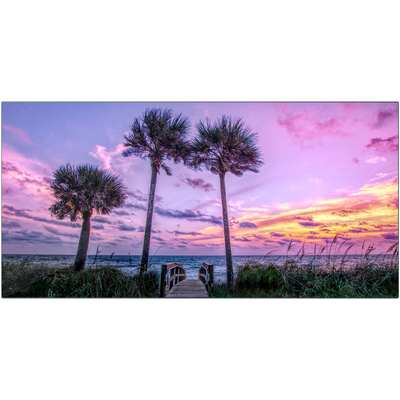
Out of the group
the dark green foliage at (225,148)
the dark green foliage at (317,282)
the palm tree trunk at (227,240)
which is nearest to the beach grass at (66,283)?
the palm tree trunk at (227,240)

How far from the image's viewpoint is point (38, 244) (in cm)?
413

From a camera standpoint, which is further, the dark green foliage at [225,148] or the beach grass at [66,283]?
the dark green foliage at [225,148]

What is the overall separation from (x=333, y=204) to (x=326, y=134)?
4.81ft

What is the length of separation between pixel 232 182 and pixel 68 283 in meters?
3.96

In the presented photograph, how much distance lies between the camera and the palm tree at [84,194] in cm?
425

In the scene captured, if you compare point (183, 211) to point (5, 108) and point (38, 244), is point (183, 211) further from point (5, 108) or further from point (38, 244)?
point (5, 108)

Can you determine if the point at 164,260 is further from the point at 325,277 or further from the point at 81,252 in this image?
the point at 325,277

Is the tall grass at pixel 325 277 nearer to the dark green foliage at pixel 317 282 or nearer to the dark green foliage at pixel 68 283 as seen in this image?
the dark green foliage at pixel 317 282

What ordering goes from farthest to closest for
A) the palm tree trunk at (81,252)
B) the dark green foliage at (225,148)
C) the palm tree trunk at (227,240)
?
the dark green foliage at (225,148) < the palm tree trunk at (227,240) < the palm tree trunk at (81,252)

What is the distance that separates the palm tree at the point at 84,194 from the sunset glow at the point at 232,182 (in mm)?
152

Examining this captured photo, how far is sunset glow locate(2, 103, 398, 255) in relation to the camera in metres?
4.08

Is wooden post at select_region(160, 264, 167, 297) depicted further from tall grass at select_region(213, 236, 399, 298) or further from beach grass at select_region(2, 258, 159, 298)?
tall grass at select_region(213, 236, 399, 298)

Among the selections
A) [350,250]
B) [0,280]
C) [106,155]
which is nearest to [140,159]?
[106,155]
